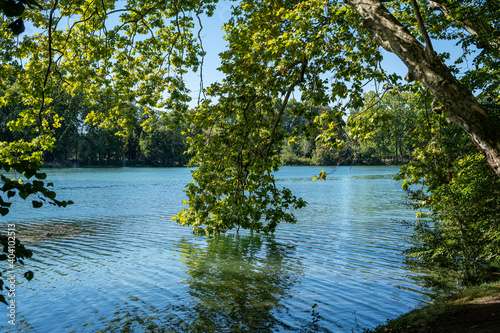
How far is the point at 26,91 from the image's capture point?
8055 millimetres

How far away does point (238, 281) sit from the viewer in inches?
424

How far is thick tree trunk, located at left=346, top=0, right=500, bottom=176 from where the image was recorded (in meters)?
4.62

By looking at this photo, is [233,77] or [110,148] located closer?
[233,77]

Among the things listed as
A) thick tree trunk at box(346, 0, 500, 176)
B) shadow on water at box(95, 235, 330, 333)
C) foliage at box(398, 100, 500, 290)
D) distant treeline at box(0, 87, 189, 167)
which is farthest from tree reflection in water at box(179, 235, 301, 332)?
distant treeline at box(0, 87, 189, 167)

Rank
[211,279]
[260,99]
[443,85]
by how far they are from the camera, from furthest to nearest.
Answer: [211,279] → [260,99] → [443,85]

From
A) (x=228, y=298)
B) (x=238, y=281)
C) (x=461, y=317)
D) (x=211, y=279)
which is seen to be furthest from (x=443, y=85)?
(x=211, y=279)

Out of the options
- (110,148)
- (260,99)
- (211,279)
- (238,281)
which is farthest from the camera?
Result: (110,148)

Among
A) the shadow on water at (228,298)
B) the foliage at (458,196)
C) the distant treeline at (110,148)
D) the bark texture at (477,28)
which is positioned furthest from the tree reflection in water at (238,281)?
the distant treeline at (110,148)

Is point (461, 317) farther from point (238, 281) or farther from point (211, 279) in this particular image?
point (211, 279)

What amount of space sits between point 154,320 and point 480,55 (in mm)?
9949

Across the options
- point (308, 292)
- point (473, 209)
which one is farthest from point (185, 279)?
point (473, 209)

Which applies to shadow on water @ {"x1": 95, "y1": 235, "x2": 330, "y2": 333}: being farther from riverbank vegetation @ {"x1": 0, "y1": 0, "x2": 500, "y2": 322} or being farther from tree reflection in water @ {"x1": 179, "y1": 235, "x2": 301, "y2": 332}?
riverbank vegetation @ {"x1": 0, "y1": 0, "x2": 500, "y2": 322}

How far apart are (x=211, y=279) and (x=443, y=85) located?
333 inches

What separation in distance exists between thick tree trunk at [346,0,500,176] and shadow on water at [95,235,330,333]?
4.75m
